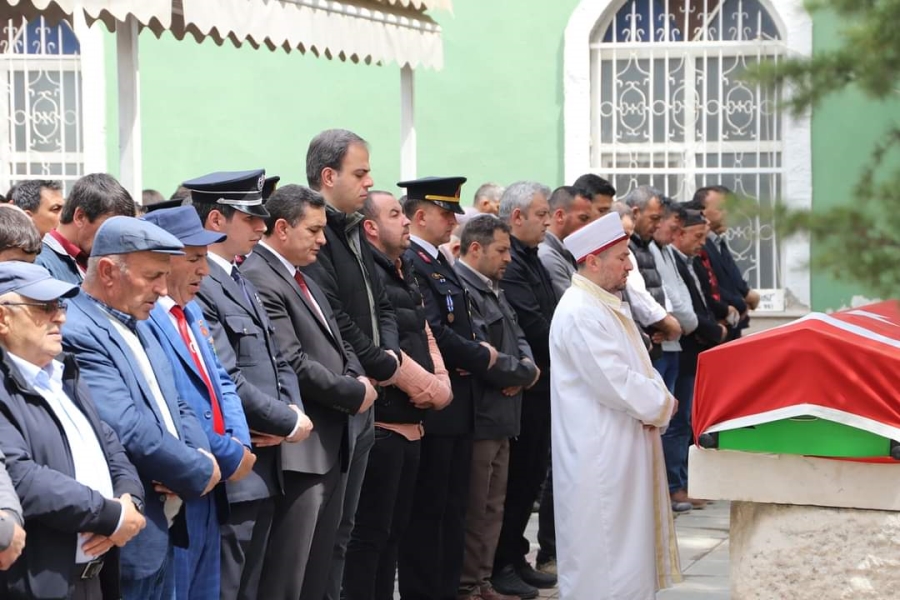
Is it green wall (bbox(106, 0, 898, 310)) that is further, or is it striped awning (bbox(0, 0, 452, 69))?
green wall (bbox(106, 0, 898, 310))

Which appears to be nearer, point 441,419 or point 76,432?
point 76,432

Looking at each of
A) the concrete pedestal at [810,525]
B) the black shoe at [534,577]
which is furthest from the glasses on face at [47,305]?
the black shoe at [534,577]

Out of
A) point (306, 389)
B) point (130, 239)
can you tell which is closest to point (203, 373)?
point (130, 239)

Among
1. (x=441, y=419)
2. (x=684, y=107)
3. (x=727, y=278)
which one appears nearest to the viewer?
(x=441, y=419)

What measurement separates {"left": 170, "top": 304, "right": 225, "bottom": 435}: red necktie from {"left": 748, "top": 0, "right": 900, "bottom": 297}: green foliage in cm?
277

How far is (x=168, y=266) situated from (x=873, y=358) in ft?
7.86

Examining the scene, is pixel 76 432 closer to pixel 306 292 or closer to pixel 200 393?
pixel 200 393

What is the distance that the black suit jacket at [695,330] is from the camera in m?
10.1

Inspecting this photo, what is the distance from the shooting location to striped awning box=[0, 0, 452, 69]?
696 cm

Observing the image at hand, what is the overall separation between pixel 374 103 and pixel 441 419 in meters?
6.41

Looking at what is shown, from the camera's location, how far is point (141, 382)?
14.2ft

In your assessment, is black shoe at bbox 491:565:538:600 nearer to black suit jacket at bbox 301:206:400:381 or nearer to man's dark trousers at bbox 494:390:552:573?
man's dark trousers at bbox 494:390:552:573

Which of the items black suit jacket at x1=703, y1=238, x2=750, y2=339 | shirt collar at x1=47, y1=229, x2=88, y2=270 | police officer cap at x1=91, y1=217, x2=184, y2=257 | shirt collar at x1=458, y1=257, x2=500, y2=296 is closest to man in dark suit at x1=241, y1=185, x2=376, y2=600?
shirt collar at x1=47, y1=229, x2=88, y2=270

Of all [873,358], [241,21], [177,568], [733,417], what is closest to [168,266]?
[177,568]
